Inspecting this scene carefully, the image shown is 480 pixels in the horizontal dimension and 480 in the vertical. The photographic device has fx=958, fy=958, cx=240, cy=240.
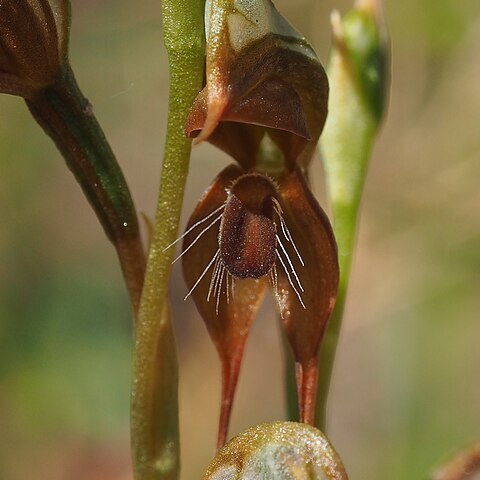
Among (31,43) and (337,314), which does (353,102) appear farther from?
(31,43)

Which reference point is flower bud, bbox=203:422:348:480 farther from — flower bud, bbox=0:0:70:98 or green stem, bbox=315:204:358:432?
flower bud, bbox=0:0:70:98

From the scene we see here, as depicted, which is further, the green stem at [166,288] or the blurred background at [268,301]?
the blurred background at [268,301]

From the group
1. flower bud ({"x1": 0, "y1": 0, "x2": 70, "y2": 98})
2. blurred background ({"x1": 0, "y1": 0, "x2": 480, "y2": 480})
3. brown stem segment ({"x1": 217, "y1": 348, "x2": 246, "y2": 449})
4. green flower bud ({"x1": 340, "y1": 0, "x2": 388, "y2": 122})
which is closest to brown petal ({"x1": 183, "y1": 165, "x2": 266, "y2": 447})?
brown stem segment ({"x1": 217, "y1": 348, "x2": 246, "y2": 449})

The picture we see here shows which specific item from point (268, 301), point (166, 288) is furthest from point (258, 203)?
point (268, 301)

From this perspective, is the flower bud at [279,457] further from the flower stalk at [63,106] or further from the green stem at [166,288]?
the flower stalk at [63,106]

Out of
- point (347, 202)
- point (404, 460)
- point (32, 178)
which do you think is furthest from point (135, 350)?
point (32, 178)

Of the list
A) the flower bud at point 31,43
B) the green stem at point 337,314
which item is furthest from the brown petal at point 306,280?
the flower bud at point 31,43

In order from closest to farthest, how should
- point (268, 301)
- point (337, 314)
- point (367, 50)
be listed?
point (337, 314)
point (367, 50)
point (268, 301)
